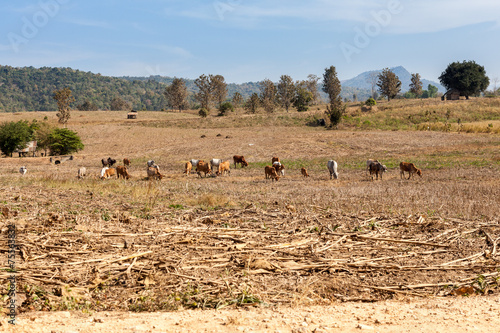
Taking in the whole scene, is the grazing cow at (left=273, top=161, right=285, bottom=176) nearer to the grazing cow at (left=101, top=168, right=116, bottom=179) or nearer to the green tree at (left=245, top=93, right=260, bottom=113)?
the grazing cow at (left=101, top=168, right=116, bottom=179)

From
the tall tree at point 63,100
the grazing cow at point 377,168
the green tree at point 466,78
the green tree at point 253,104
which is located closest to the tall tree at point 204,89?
the green tree at point 253,104

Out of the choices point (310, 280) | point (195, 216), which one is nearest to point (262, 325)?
point (310, 280)

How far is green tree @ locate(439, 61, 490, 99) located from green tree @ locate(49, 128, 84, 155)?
285 ft

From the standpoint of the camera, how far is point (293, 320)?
19.4 feet

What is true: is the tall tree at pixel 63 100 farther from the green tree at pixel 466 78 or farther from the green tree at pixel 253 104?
the green tree at pixel 466 78

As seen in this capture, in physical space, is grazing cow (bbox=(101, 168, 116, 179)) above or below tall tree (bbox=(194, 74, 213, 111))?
below

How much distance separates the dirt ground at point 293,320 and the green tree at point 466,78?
10367 cm

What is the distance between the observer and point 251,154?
44.3 metres

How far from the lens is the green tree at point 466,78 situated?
9644 cm

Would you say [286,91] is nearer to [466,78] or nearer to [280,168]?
[466,78]

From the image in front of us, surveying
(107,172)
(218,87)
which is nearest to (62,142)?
(107,172)

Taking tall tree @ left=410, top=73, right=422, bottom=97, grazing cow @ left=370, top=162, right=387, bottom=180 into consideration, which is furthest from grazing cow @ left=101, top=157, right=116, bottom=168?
tall tree @ left=410, top=73, right=422, bottom=97

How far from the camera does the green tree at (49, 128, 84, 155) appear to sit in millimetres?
51188

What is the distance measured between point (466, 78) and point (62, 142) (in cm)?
8861
